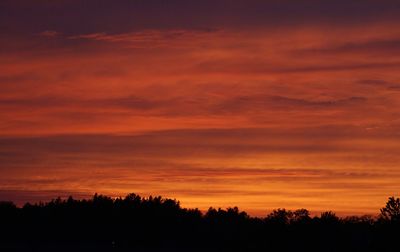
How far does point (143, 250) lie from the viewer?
Answer: 109m

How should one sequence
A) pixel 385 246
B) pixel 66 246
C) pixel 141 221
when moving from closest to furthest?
pixel 385 246
pixel 66 246
pixel 141 221

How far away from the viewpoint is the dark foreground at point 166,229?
10081cm

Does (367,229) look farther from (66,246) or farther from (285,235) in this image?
(66,246)

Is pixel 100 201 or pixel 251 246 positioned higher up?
pixel 100 201

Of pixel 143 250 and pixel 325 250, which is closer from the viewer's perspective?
pixel 325 250

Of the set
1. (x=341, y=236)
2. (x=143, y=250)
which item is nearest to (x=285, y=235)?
(x=341, y=236)

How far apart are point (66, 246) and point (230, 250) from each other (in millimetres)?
20323

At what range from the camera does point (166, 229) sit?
124 m

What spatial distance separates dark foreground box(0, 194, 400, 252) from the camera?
100812 mm

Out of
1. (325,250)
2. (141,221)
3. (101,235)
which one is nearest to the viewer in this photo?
(325,250)

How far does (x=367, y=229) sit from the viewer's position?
110 m

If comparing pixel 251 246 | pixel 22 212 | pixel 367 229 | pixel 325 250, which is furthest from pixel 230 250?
pixel 22 212

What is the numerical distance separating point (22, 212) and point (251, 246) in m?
41.0

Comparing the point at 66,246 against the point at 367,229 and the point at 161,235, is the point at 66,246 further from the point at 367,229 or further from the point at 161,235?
the point at 367,229
